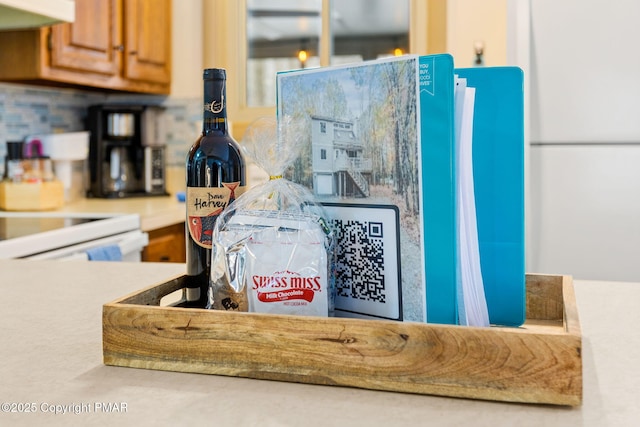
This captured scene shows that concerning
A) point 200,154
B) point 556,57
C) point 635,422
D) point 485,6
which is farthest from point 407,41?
point 635,422

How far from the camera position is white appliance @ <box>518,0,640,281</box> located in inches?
85.4

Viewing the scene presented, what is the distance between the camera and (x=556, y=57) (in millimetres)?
2205

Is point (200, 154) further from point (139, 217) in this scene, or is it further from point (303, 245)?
point (139, 217)

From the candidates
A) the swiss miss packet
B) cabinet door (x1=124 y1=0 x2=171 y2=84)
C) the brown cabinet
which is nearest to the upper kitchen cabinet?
cabinet door (x1=124 y1=0 x2=171 y2=84)

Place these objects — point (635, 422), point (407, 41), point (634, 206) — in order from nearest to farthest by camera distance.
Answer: point (635, 422) < point (634, 206) < point (407, 41)

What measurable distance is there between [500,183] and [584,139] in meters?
1.65

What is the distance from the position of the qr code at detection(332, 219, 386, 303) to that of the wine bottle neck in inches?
7.1

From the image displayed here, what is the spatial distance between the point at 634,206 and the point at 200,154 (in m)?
1.82

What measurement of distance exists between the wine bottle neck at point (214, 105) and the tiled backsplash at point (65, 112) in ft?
7.78

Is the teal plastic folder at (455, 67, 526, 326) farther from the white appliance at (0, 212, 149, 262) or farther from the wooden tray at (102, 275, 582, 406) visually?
the white appliance at (0, 212, 149, 262)

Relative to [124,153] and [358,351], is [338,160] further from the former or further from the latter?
[124,153]

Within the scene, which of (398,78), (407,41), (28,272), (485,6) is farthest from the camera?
(407,41)

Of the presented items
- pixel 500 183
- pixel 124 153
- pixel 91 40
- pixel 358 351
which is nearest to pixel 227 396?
pixel 358 351

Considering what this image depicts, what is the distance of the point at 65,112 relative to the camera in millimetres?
3311
